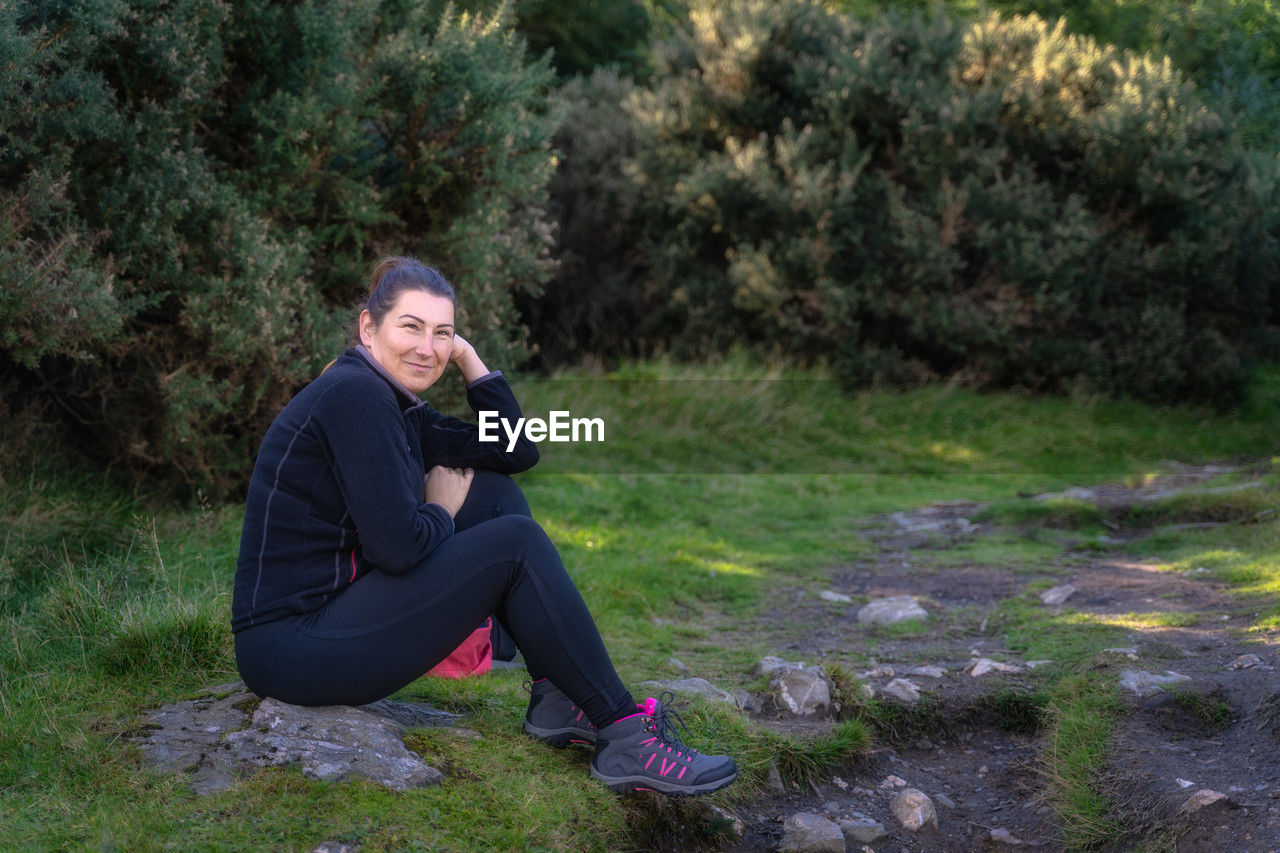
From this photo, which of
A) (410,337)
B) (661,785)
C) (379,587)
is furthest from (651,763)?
(410,337)

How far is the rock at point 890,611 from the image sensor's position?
234 inches

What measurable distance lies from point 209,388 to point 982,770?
4.38 meters

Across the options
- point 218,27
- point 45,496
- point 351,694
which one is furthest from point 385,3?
point 351,694

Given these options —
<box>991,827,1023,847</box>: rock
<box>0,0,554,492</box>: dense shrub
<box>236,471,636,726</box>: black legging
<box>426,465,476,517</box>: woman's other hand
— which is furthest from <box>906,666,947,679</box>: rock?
<box>0,0,554,492</box>: dense shrub

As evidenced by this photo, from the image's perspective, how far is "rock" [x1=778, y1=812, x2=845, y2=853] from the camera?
3662mm

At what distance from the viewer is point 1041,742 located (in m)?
4.34

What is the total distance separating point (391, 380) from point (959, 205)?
31.6 ft

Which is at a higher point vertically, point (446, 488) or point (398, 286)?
point (398, 286)

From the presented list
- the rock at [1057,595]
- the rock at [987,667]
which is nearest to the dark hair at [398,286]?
the rock at [987,667]

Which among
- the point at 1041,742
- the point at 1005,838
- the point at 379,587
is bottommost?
the point at 1005,838

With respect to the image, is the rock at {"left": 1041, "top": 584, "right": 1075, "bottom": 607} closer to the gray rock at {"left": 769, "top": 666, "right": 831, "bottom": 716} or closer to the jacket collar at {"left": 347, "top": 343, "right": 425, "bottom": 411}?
the gray rock at {"left": 769, "top": 666, "right": 831, "bottom": 716}

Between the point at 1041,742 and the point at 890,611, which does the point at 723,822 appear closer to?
the point at 1041,742

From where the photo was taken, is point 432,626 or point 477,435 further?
point 477,435

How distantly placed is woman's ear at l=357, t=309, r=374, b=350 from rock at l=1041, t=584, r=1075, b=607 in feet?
13.3
